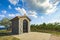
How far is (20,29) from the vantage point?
82.0 ft

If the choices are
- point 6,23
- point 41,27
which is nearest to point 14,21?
point 41,27

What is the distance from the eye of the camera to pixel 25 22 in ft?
94.8

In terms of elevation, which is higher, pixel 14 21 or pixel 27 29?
pixel 14 21

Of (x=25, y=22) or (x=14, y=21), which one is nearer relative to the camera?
(x=14, y=21)

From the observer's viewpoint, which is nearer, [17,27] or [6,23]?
[17,27]

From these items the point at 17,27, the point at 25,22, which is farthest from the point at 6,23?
the point at 17,27

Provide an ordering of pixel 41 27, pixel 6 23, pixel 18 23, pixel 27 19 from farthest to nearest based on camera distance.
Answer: pixel 6 23, pixel 41 27, pixel 27 19, pixel 18 23

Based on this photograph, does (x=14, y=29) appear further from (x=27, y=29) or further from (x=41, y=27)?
(x=41, y=27)

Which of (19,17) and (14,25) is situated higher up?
(19,17)

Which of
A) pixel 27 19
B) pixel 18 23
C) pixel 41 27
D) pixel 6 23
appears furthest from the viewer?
pixel 6 23

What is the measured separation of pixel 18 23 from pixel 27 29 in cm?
384

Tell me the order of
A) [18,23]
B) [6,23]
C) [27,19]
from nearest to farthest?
[18,23]
[27,19]
[6,23]

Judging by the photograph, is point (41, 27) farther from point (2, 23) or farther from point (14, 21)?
point (2, 23)

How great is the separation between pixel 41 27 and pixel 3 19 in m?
20.9
